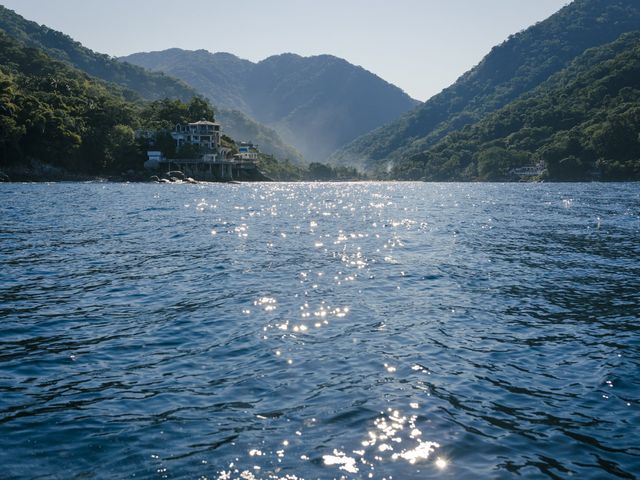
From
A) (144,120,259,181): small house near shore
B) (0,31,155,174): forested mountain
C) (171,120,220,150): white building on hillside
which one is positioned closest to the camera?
(0,31,155,174): forested mountain

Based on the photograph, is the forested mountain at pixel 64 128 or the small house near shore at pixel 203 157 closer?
the forested mountain at pixel 64 128

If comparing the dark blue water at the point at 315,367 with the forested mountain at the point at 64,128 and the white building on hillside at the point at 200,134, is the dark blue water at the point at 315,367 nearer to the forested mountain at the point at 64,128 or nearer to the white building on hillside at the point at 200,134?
the forested mountain at the point at 64,128

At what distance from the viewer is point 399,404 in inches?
382

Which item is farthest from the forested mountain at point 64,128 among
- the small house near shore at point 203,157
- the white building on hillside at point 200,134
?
the white building on hillside at point 200,134

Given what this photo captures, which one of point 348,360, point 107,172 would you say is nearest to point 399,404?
point 348,360

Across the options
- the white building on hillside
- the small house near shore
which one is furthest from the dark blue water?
the white building on hillside

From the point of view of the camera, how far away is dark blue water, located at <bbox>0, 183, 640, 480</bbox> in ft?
25.5

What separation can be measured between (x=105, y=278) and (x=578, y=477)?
19.1 m

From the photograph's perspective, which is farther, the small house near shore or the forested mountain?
the small house near shore

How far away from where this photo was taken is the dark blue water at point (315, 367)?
25.5 ft

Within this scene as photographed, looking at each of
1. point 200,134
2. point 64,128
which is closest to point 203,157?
point 200,134

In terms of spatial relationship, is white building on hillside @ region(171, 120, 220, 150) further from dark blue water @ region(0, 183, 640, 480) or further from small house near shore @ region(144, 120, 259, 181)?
dark blue water @ region(0, 183, 640, 480)

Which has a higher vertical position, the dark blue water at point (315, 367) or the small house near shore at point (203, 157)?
the small house near shore at point (203, 157)

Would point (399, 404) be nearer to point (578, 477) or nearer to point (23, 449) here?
point (578, 477)
